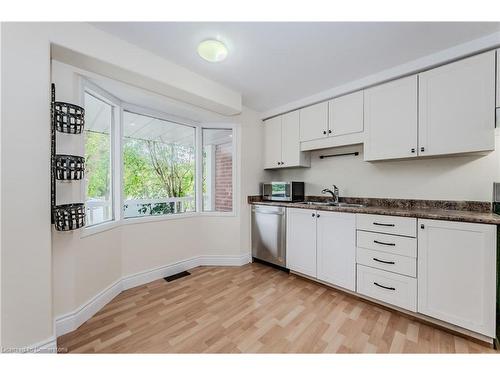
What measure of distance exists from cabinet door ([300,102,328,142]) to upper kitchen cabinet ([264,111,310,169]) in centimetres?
8

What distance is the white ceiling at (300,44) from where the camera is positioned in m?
1.52

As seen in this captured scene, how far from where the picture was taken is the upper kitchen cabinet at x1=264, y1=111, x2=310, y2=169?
289 cm

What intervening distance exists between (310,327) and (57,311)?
1.98 m

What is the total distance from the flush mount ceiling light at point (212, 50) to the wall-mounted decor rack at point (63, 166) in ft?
3.54

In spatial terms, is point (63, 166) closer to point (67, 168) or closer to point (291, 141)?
point (67, 168)

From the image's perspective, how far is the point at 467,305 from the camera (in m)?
1.49

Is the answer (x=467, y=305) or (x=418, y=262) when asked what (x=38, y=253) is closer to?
(x=418, y=262)

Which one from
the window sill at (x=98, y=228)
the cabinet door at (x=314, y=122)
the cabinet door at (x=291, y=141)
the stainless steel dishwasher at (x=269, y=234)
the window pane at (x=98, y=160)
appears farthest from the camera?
the cabinet door at (x=291, y=141)

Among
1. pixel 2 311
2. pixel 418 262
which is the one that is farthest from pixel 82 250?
pixel 418 262

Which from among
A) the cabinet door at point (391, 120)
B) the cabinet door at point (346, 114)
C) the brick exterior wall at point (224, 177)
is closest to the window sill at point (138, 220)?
the brick exterior wall at point (224, 177)

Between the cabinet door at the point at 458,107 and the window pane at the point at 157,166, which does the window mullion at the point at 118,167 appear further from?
the cabinet door at the point at 458,107

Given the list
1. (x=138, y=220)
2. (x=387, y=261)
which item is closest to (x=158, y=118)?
(x=138, y=220)

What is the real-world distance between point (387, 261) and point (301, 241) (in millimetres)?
907

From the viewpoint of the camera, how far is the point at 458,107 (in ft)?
5.60
